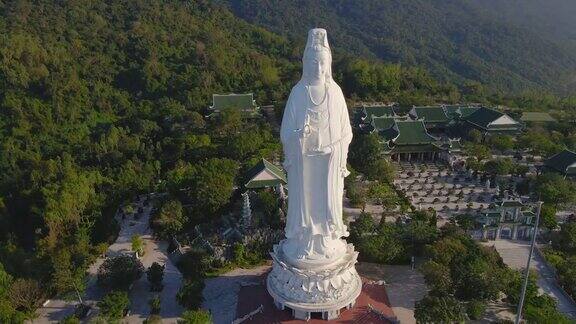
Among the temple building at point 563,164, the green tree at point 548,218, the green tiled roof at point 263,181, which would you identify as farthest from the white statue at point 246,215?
the temple building at point 563,164

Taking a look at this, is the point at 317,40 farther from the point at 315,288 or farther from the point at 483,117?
the point at 483,117

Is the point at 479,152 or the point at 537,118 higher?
the point at 537,118

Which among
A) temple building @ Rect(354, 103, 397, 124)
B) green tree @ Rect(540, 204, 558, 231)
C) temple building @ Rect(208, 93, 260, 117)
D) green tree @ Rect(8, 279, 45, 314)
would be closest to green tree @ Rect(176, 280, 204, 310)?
green tree @ Rect(8, 279, 45, 314)

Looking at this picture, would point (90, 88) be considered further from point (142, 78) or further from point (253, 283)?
point (253, 283)

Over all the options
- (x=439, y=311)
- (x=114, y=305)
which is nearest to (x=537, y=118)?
(x=439, y=311)

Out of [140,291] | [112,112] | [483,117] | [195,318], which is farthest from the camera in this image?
[112,112]

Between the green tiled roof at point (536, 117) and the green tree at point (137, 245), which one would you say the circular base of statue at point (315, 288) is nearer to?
the green tree at point (137, 245)
